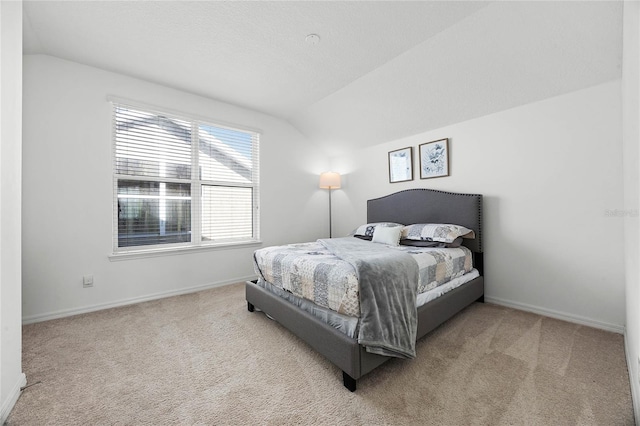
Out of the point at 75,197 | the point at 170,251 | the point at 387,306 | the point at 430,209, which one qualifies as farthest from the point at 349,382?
the point at 75,197

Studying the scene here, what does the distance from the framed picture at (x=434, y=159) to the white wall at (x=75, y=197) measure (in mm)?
3020

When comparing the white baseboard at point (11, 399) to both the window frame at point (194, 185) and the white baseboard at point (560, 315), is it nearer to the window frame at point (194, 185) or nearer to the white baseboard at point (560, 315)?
the window frame at point (194, 185)

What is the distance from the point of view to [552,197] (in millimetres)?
2422

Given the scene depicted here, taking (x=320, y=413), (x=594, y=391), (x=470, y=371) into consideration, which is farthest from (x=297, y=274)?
(x=594, y=391)

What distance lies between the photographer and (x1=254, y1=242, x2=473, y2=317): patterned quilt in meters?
1.58

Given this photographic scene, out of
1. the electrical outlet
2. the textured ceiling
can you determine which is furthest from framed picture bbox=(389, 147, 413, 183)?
the electrical outlet

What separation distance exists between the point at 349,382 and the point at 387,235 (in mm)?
1792

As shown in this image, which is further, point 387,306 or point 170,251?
point 170,251

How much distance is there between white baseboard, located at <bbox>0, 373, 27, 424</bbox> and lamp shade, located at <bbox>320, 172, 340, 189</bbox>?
3.74 meters

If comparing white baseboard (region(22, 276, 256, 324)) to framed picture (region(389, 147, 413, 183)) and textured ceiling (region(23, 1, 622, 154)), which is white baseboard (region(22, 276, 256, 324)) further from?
framed picture (region(389, 147, 413, 183))

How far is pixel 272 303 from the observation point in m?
2.18

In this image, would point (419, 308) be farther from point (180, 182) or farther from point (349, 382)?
point (180, 182)

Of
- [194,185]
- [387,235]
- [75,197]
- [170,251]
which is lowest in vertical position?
[170,251]

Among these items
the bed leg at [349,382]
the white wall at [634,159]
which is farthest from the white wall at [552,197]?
the bed leg at [349,382]
